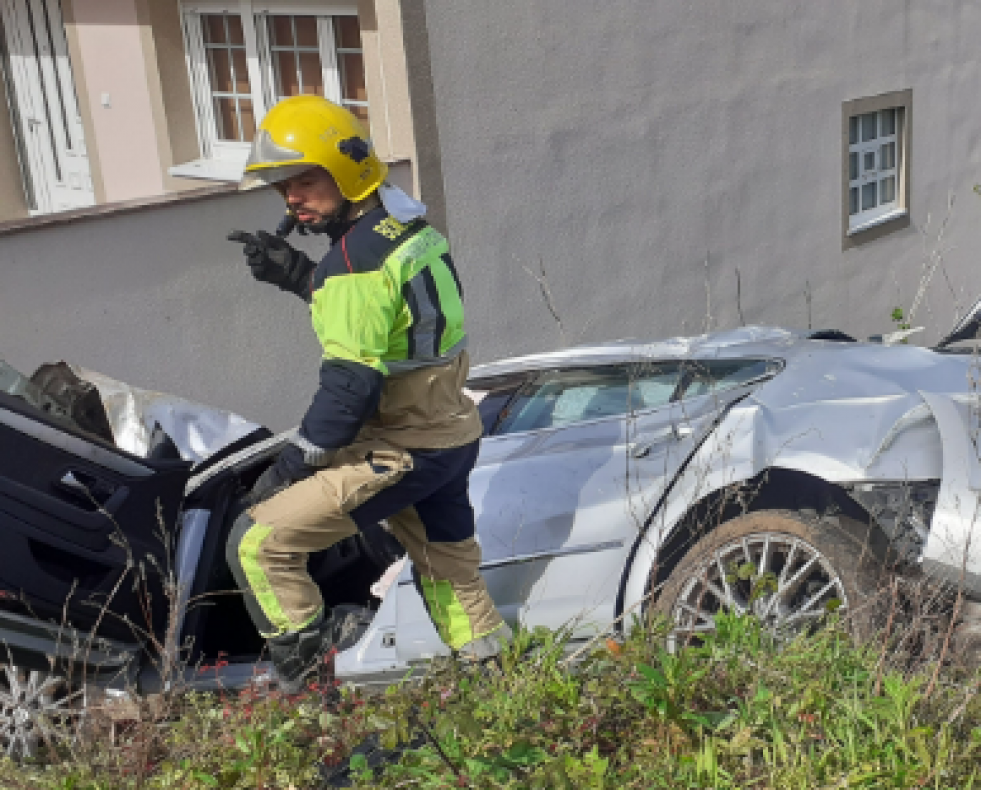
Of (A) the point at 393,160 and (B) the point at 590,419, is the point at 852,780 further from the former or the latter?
(A) the point at 393,160

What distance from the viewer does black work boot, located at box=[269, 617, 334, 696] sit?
3.54m

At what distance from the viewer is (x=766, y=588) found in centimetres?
336

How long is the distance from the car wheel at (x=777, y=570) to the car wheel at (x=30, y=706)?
1.83 m

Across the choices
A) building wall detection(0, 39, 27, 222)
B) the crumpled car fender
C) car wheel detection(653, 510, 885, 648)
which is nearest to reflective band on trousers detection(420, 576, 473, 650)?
the crumpled car fender

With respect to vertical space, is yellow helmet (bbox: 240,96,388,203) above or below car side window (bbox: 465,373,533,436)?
above

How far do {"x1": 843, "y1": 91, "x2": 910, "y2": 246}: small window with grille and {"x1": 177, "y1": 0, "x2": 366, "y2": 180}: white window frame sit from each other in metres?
4.74

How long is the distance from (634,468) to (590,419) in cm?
41

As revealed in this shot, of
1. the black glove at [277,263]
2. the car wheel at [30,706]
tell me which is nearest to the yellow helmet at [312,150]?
the black glove at [277,263]

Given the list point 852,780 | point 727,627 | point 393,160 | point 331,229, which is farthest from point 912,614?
point 393,160

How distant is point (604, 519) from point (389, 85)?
3989mm

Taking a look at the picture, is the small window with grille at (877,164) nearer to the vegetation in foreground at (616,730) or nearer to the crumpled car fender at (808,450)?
the crumpled car fender at (808,450)

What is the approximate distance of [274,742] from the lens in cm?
292

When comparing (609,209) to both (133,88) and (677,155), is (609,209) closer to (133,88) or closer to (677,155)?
(677,155)

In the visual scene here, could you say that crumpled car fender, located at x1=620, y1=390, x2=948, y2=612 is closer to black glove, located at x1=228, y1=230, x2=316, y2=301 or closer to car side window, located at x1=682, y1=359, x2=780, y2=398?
car side window, located at x1=682, y1=359, x2=780, y2=398
